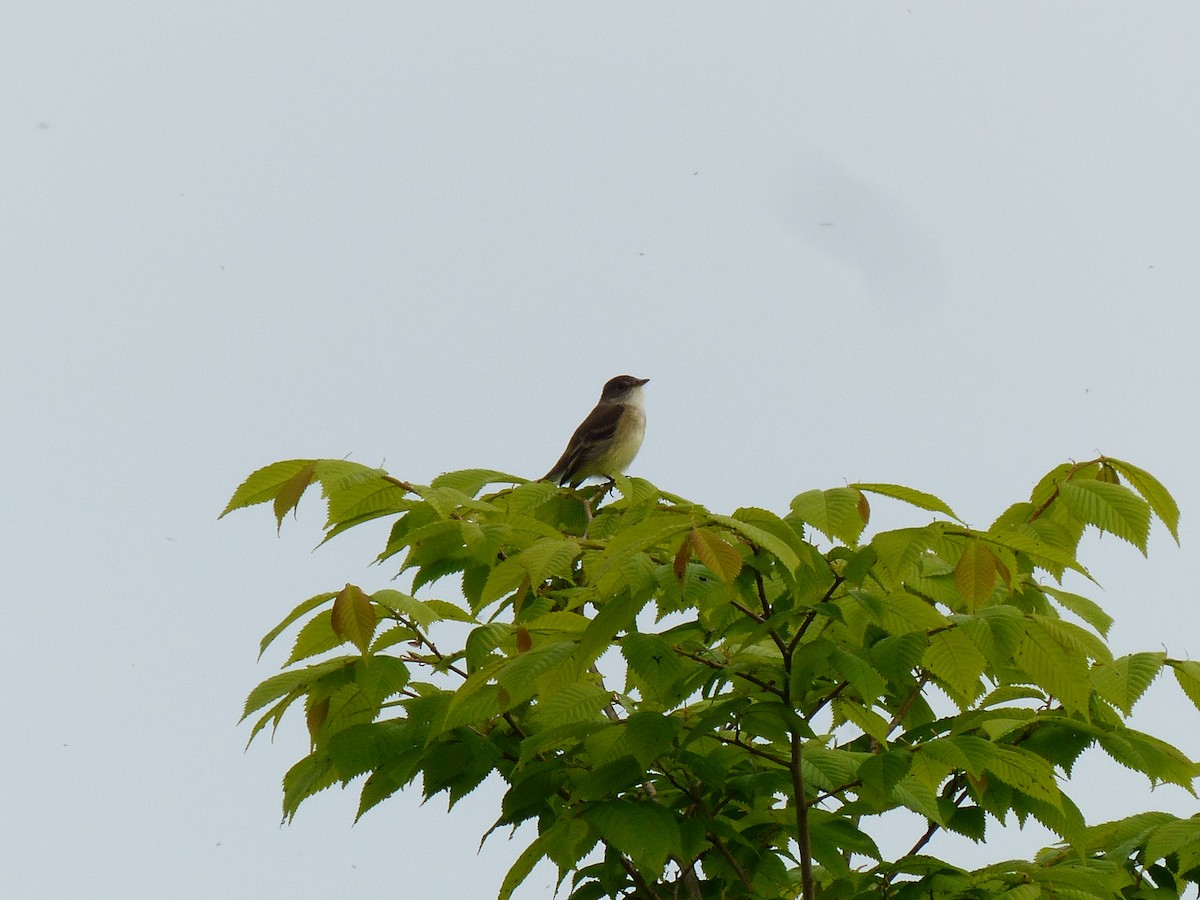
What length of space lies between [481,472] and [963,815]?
224cm

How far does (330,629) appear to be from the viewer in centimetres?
405

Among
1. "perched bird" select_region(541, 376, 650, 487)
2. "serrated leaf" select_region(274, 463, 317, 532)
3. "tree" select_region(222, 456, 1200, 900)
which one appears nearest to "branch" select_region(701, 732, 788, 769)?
"tree" select_region(222, 456, 1200, 900)

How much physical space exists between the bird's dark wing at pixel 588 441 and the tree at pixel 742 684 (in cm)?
622

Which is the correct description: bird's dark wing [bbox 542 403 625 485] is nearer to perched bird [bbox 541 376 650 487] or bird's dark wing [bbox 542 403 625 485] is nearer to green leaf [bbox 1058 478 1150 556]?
perched bird [bbox 541 376 650 487]

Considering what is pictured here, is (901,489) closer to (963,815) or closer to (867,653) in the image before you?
(867,653)

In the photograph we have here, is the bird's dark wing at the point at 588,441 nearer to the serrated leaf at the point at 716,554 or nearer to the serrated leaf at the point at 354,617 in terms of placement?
the serrated leaf at the point at 354,617

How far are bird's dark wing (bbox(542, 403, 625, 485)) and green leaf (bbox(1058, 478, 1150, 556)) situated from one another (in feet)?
23.5

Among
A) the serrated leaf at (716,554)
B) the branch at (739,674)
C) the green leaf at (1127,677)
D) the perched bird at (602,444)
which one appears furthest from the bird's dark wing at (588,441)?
the serrated leaf at (716,554)

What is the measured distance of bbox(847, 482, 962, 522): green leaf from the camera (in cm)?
363

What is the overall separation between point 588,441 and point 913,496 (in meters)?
7.65

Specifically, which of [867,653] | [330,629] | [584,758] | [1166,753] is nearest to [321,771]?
[330,629]

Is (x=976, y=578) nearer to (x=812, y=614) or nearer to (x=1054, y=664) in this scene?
(x=1054, y=664)

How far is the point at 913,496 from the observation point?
3680 millimetres

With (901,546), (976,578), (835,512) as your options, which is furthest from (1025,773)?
(835,512)
